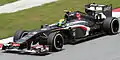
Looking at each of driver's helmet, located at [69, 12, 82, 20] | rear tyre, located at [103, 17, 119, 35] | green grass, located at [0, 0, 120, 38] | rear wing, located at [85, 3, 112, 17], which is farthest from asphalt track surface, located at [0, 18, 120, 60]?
green grass, located at [0, 0, 120, 38]

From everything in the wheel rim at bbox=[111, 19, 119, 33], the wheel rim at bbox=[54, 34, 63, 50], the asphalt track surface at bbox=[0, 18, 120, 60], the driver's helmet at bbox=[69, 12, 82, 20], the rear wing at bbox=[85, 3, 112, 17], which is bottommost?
the asphalt track surface at bbox=[0, 18, 120, 60]

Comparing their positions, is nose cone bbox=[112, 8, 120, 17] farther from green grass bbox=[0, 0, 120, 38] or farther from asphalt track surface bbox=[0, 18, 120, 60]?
asphalt track surface bbox=[0, 18, 120, 60]

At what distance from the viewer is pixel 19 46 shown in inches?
473

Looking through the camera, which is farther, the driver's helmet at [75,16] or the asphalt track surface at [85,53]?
the driver's helmet at [75,16]

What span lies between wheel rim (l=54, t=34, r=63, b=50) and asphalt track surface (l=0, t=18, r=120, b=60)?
191mm

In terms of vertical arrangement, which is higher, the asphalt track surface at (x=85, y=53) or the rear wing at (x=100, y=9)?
the rear wing at (x=100, y=9)

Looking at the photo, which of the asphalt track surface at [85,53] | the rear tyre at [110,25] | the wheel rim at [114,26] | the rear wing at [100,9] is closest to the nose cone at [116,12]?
the rear wing at [100,9]

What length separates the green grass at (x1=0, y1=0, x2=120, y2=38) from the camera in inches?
697

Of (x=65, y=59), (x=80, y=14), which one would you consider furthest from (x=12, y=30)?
(x=65, y=59)

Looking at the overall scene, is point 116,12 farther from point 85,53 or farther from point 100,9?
point 85,53

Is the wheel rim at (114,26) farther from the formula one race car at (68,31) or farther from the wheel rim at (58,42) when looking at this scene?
the wheel rim at (58,42)

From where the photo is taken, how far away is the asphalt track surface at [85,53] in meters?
11.3

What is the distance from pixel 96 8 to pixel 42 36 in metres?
3.67

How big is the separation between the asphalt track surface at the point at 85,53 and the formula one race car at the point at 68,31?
236 millimetres
